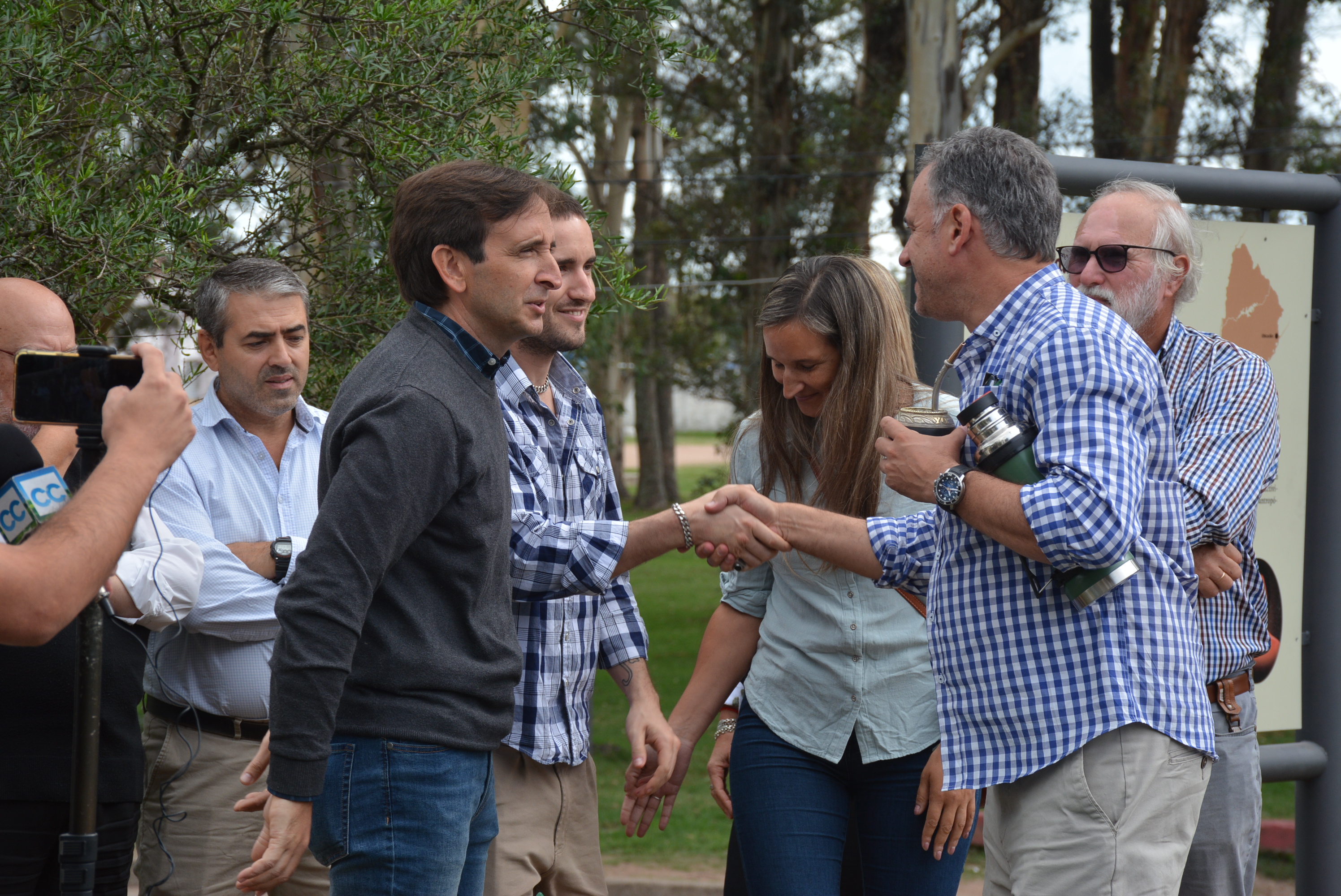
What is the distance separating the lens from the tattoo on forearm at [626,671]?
329 cm

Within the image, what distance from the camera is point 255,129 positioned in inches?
155

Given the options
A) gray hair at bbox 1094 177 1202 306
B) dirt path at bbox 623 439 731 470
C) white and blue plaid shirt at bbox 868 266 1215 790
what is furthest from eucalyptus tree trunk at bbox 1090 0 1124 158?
dirt path at bbox 623 439 731 470

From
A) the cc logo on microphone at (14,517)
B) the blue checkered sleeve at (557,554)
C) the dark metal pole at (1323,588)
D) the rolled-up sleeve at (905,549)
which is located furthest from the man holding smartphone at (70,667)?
the dark metal pole at (1323,588)

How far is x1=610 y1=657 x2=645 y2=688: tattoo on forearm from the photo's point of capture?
→ 129 inches

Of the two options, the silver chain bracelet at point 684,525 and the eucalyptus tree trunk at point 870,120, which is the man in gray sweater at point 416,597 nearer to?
the silver chain bracelet at point 684,525

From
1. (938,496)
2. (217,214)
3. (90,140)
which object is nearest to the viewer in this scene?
(938,496)

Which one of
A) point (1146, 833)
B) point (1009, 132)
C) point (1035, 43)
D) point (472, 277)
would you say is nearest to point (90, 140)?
point (472, 277)

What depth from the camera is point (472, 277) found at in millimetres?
2576

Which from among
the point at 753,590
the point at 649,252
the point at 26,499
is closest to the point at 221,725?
the point at 26,499

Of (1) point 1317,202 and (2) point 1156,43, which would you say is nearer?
(1) point 1317,202

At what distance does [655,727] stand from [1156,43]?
16434 millimetres

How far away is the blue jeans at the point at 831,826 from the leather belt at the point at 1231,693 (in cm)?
77

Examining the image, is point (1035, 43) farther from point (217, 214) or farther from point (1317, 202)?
point (217, 214)

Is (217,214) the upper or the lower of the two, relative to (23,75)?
lower
